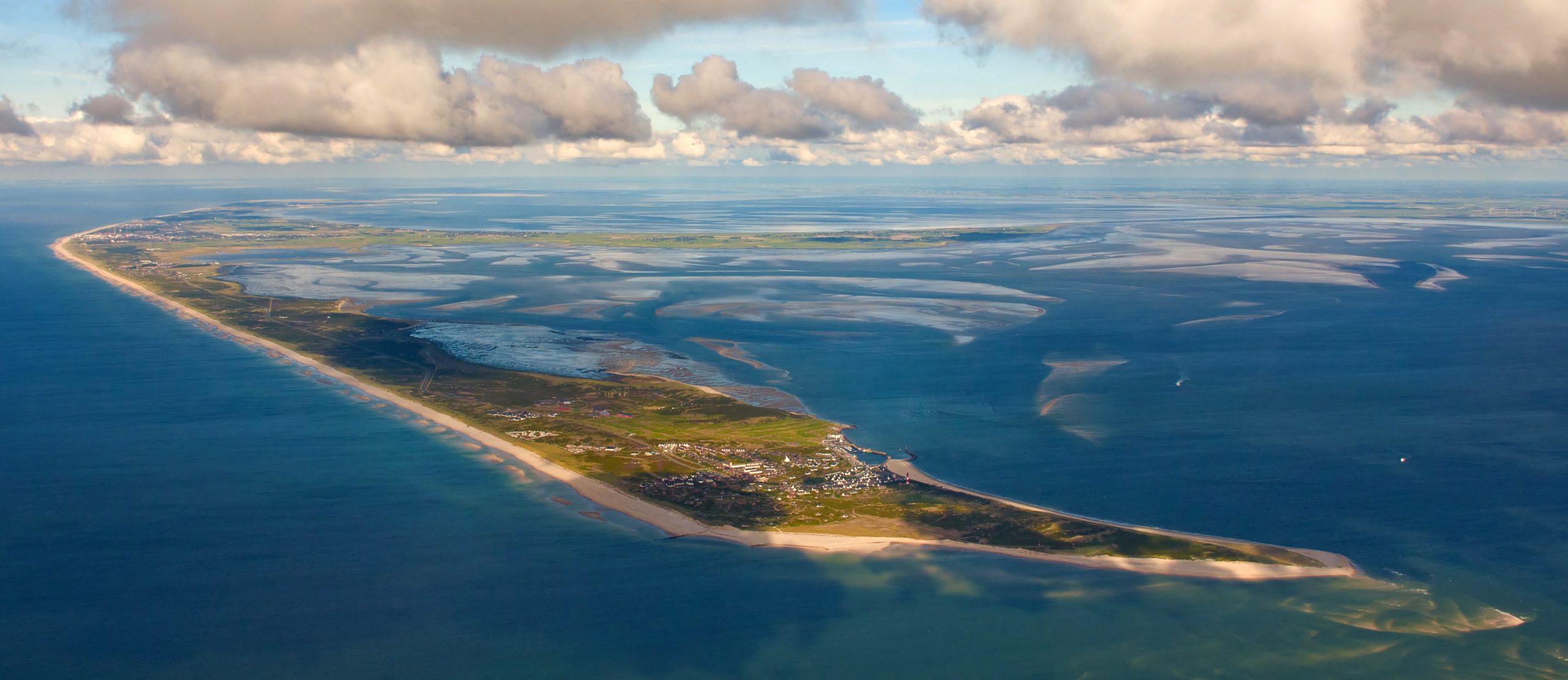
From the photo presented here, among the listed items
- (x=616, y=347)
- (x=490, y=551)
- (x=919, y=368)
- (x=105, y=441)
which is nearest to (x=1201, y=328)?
(x=919, y=368)

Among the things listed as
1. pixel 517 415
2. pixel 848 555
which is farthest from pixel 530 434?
pixel 848 555

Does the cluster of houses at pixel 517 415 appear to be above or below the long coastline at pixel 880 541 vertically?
above

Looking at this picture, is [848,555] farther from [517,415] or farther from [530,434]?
[517,415]

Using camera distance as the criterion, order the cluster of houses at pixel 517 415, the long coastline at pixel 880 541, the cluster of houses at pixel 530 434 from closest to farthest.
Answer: the long coastline at pixel 880 541 → the cluster of houses at pixel 530 434 → the cluster of houses at pixel 517 415

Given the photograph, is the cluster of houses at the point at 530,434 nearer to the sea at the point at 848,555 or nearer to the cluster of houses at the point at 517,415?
the cluster of houses at the point at 517,415

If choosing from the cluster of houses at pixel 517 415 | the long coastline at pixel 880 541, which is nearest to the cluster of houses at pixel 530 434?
the long coastline at pixel 880 541

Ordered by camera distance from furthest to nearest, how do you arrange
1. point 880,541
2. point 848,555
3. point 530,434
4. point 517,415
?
1. point 517,415
2. point 530,434
3. point 880,541
4. point 848,555

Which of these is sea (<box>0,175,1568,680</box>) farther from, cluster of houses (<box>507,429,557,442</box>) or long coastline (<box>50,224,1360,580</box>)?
cluster of houses (<box>507,429,557,442</box>)

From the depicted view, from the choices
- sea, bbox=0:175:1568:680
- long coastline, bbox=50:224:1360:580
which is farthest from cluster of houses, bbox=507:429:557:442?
sea, bbox=0:175:1568:680
